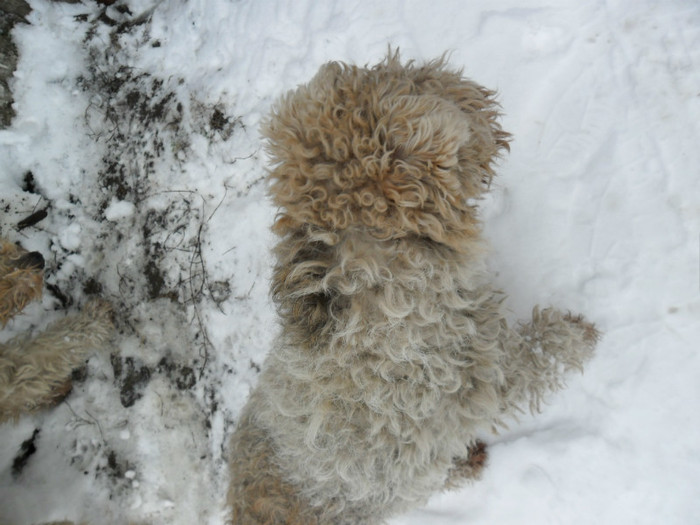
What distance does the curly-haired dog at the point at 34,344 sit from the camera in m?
3.34

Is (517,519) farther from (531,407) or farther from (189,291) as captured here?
(189,291)

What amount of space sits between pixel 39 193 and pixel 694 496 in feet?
17.2

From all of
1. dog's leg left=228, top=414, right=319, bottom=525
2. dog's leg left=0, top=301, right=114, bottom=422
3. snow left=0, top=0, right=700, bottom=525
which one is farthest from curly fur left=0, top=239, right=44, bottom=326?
dog's leg left=228, top=414, right=319, bottom=525

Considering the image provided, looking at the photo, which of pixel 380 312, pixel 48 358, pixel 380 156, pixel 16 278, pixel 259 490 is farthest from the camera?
pixel 48 358

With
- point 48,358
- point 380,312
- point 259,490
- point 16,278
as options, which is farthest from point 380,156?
point 48,358

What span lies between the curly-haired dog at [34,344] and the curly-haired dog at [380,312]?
194cm

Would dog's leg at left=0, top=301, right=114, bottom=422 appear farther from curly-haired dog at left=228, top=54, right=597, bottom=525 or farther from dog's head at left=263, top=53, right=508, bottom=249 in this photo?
dog's head at left=263, top=53, right=508, bottom=249

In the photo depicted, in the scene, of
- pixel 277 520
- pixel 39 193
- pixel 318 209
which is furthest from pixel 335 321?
pixel 39 193

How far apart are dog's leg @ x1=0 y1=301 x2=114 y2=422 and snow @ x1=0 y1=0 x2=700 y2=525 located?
190mm

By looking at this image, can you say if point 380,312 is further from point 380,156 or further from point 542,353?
point 542,353

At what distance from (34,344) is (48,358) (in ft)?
0.52

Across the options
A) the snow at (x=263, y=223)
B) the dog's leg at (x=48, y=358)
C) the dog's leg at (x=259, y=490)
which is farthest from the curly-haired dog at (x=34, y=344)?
the dog's leg at (x=259, y=490)

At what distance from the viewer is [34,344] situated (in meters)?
3.64

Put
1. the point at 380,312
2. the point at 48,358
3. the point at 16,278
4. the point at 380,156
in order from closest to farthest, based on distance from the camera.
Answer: the point at 380,156 → the point at 380,312 → the point at 16,278 → the point at 48,358
